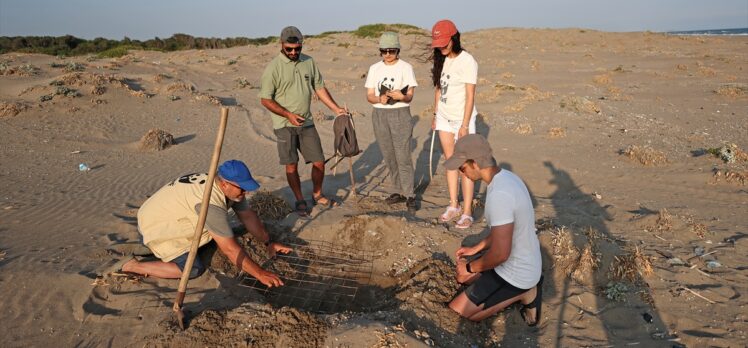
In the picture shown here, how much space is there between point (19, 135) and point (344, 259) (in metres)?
7.88

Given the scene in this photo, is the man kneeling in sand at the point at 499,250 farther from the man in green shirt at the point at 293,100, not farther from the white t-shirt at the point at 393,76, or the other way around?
the man in green shirt at the point at 293,100

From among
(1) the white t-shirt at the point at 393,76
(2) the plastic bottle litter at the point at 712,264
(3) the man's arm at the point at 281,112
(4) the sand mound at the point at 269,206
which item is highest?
(1) the white t-shirt at the point at 393,76

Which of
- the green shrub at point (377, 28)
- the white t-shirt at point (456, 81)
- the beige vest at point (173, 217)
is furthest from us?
the green shrub at point (377, 28)

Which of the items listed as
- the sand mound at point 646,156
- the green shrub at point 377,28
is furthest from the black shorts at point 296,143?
the green shrub at point 377,28

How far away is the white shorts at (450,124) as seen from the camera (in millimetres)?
4871

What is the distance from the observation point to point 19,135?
890cm

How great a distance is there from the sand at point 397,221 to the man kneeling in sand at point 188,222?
0.61ft

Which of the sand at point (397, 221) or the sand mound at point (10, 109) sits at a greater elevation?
the sand mound at point (10, 109)

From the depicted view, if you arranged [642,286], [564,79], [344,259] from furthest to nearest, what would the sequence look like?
[564,79] → [344,259] → [642,286]

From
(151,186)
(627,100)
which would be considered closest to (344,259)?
(151,186)

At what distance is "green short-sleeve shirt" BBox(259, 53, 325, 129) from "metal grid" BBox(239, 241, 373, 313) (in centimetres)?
147

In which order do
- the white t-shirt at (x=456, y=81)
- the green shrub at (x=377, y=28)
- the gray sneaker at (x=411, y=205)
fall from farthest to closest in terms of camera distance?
the green shrub at (x=377, y=28) < the gray sneaker at (x=411, y=205) < the white t-shirt at (x=456, y=81)

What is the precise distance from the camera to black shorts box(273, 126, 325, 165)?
5203 mm

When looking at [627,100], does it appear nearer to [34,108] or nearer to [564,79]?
[564,79]
